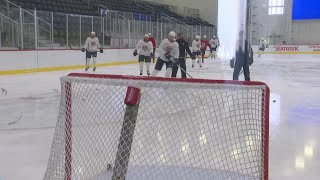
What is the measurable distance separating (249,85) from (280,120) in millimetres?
2921

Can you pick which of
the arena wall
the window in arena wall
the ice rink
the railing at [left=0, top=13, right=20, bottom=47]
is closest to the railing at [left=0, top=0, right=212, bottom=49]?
the railing at [left=0, top=13, right=20, bottom=47]

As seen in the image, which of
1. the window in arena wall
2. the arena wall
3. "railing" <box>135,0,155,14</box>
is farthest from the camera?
the arena wall

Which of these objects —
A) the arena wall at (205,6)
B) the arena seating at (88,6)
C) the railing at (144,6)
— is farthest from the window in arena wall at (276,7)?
the railing at (144,6)

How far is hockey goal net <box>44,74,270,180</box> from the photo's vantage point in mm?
2189

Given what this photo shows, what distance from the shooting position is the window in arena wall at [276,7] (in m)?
25.3

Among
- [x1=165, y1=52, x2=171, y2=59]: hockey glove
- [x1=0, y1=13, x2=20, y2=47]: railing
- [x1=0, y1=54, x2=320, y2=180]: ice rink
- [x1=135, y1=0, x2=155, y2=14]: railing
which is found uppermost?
[x1=135, y1=0, x2=155, y2=14]: railing

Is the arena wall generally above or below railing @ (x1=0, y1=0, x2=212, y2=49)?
above

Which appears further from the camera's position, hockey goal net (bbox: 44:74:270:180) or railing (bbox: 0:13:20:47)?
railing (bbox: 0:13:20:47)

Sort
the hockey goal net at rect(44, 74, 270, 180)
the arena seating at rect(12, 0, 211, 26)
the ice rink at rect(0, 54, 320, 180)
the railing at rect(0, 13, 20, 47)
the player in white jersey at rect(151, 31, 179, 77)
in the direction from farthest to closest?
the arena seating at rect(12, 0, 211, 26), the railing at rect(0, 13, 20, 47), the player in white jersey at rect(151, 31, 179, 77), the ice rink at rect(0, 54, 320, 180), the hockey goal net at rect(44, 74, 270, 180)

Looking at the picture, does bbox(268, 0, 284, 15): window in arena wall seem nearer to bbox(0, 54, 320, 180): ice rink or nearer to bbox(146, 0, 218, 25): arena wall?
bbox(146, 0, 218, 25): arena wall

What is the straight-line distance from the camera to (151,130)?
8.70 ft

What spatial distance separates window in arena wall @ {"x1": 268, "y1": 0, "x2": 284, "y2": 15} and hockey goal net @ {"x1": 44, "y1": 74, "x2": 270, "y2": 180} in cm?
2407

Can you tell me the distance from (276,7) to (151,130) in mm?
24520

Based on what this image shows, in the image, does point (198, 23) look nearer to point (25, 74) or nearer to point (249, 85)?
point (25, 74)
